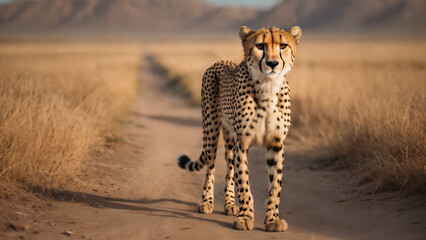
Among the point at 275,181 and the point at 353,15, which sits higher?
the point at 353,15

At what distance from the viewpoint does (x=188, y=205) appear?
14.1 feet

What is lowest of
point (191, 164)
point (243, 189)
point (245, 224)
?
point (245, 224)

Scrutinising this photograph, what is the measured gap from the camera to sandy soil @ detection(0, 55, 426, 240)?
11.1ft

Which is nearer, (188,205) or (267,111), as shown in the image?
(267,111)

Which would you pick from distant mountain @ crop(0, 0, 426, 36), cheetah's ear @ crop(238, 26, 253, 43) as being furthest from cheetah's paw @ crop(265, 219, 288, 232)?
distant mountain @ crop(0, 0, 426, 36)

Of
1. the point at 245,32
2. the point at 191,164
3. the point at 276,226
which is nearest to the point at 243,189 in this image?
the point at 276,226

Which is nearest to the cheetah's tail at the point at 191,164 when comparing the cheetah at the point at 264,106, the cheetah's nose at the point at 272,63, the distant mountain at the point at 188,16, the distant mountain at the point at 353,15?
the cheetah at the point at 264,106

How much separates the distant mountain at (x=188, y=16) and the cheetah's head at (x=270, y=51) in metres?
99.6

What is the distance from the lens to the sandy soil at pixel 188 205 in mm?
3377

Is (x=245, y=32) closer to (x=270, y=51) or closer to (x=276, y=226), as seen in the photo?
(x=270, y=51)

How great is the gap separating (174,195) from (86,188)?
826 mm

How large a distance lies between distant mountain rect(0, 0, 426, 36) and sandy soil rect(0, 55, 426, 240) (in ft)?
321

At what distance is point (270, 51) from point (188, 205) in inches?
68.0

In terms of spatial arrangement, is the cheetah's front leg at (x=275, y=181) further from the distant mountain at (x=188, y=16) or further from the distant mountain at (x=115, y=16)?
the distant mountain at (x=115, y=16)
